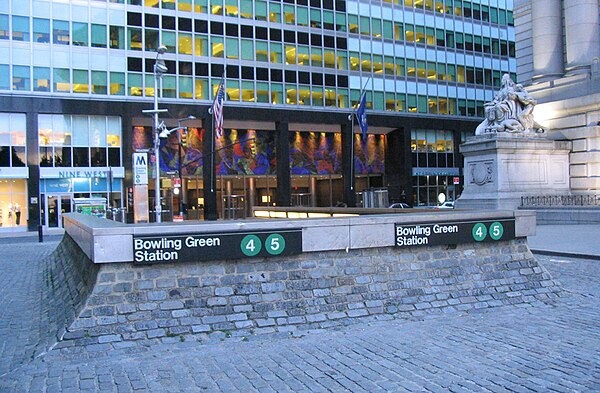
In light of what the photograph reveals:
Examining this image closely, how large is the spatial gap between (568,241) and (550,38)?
692 inches

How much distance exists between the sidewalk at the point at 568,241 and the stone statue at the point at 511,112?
5833mm

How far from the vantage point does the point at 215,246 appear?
28.6ft

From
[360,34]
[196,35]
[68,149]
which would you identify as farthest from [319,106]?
[68,149]

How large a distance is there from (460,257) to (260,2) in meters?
47.0

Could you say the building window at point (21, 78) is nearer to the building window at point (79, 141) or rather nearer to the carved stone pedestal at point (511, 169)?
the building window at point (79, 141)

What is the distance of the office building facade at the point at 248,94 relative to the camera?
44688 mm

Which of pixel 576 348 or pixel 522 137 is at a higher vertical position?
pixel 522 137

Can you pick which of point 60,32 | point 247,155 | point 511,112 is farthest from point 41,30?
point 511,112

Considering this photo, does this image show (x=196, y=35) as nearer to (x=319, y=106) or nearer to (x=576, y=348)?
(x=319, y=106)

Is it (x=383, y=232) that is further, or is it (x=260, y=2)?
(x=260, y=2)

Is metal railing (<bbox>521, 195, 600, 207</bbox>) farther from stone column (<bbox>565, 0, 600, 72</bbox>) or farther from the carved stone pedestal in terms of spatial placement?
stone column (<bbox>565, 0, 600, 72</bbox>)

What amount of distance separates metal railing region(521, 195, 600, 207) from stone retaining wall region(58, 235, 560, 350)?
17833 mm

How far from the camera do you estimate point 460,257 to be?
1064cm

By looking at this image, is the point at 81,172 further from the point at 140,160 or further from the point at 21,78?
the point at 140,160
